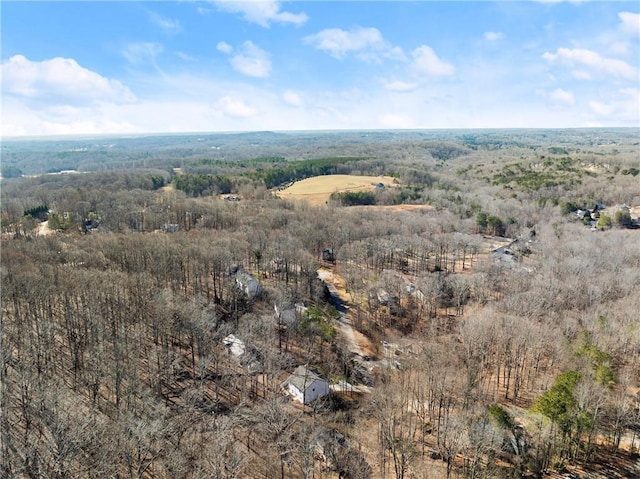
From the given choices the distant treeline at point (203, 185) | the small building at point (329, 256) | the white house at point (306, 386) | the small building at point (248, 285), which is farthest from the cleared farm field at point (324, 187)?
the white house at point (306, 386)

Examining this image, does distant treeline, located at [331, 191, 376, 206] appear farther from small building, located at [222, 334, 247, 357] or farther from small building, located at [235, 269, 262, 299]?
small building, located at [222, 334, 247, 357]

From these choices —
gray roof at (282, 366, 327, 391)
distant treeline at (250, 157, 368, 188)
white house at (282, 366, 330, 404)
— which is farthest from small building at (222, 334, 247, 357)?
distant treeline at (250, 157, 368, 188)

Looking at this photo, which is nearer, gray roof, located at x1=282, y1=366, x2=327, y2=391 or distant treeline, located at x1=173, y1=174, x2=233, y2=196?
gray roof, located at x1=282, y1=366, x2=327, y2=391

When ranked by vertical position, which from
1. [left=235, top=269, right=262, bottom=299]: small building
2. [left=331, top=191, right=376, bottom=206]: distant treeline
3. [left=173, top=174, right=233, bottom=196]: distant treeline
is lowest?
[left=235, top=269, right=262, bottom=299]: small building

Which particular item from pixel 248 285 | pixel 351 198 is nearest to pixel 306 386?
pixel 248 285

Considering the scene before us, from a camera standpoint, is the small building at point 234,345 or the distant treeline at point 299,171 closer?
the small building at point 234,345

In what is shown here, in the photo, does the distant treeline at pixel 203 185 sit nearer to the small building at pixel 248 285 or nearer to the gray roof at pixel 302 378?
the small building at pixel 248 285

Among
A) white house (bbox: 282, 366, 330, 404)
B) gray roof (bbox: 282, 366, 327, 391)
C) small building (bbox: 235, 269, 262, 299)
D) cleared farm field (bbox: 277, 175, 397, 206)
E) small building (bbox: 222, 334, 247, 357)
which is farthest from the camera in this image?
cleared farm field (bbox: 277, 175, 397, 206)
